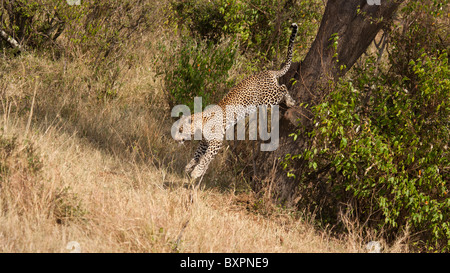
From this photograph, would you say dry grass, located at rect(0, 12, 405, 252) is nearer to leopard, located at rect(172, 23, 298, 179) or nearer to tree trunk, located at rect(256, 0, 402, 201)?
leopard, located at rect(172, 23, 298, 179)

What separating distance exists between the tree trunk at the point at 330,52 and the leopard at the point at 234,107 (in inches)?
11.3

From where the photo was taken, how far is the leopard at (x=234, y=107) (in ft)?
23.2

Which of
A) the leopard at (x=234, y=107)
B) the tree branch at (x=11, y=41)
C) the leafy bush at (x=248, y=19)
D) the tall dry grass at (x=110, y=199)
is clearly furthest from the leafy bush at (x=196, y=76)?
the tree branch at (x=11, y=41)

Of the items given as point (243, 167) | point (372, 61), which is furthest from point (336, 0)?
point (243, 167)

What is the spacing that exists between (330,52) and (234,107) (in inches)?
61.2

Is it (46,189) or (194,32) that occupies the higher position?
(194,32)

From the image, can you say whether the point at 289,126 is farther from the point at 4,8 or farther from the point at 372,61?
the point at 4,8

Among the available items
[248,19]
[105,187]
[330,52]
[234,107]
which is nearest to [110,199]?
[105,187]

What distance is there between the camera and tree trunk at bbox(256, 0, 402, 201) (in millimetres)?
6430

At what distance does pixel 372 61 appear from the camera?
21.9ft

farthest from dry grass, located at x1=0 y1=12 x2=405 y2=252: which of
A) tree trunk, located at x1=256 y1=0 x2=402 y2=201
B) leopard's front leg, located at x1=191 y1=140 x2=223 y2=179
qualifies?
tree trunk, located at x1=256 y1=0 x2=402 y2=201

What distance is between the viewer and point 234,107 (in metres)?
7.29

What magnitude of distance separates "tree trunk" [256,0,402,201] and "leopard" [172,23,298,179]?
0.94ft
